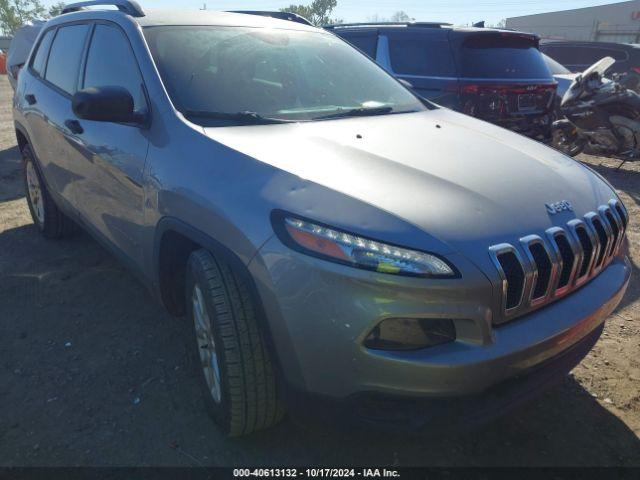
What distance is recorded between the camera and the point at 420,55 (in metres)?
5.84

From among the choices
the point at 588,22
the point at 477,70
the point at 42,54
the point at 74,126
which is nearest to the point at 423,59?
the point at 477,70

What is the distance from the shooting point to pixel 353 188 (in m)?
1.79

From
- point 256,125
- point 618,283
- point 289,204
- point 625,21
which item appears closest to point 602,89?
point 618,283

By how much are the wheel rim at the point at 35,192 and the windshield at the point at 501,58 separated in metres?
4.17

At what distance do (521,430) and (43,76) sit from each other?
3962 mm

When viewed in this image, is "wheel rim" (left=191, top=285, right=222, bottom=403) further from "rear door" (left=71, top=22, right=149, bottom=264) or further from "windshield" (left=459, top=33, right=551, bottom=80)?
"windshield" (left=459, top=33, right=551, bottom=80)

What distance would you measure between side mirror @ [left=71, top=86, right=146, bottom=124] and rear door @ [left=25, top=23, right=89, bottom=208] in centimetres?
97

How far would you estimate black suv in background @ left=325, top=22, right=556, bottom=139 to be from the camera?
5.50 m

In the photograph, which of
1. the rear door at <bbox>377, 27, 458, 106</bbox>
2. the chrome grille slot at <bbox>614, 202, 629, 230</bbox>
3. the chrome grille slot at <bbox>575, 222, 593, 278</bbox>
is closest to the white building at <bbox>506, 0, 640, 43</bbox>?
the rear door at <bbox>377, 27, 458, 106</bbox>

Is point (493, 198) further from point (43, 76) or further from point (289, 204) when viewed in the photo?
Answer: point (43, 76)

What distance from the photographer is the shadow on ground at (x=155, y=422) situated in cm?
213

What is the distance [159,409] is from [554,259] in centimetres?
180

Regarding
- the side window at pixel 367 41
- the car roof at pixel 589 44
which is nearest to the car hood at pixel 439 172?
the side window at pixel 367 41

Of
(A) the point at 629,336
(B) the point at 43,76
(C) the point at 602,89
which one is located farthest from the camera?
(C) the point at 602,89
